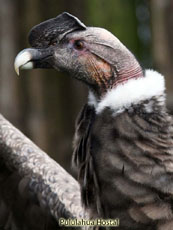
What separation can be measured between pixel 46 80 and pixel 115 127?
22.6 ft

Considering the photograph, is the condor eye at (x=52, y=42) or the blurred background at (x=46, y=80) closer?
the condor eye at (x=52, y=42)

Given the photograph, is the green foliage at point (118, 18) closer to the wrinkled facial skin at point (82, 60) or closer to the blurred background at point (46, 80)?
the blurred background at point (46, 80)

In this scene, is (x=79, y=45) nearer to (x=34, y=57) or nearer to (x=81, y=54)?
(x=81, y=54)

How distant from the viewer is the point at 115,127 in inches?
115

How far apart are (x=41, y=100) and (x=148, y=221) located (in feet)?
23.1

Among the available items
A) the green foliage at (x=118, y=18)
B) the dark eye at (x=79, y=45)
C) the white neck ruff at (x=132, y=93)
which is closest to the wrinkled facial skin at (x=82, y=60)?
the dark eye at (x=79, y=45)

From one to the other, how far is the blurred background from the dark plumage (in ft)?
20.1

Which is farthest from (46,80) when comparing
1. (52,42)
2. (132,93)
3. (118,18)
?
(132,93)

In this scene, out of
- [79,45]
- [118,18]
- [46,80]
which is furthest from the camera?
A: [46,80]

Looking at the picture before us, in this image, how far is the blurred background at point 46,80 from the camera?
30.9 ft

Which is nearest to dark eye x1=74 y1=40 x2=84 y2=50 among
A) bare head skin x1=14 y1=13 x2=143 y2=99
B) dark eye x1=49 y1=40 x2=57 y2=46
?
bare head skin x1=14 y1=13 x2=143 y2=99

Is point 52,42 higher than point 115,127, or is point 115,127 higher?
point 52,42

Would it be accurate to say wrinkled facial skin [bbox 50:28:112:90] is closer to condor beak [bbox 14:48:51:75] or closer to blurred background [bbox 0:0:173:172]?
condor beak [bbox 14:48:51:75]

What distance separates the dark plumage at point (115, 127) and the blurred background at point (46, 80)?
6126mm
